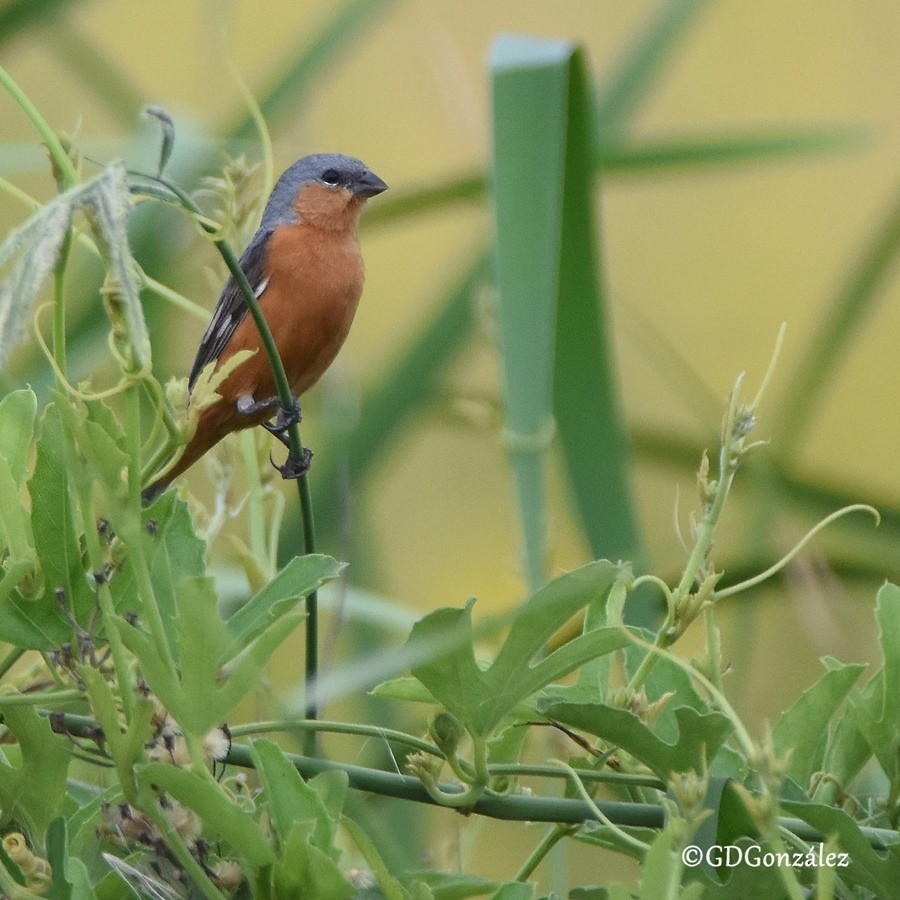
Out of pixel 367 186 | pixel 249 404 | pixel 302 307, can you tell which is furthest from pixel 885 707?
pixel 367 186

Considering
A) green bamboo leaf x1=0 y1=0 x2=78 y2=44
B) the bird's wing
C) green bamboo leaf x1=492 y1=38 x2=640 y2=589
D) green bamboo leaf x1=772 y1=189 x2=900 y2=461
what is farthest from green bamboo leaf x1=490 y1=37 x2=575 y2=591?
green bamboo leaf x1=0 y1=0 x2=78 y2=44

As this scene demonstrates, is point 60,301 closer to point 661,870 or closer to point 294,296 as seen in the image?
point 661,870

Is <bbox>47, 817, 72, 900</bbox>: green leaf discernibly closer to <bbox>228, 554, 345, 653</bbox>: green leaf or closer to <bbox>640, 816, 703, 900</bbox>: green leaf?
<bbox>228, 554, 345, 653</bbox>: green leaf

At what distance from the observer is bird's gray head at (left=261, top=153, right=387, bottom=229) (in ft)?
5.98

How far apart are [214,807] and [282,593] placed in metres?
0.11

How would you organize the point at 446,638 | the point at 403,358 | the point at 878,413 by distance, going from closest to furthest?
1. the point at 446,638
2. the point at 403,358
3. the point at 878,413

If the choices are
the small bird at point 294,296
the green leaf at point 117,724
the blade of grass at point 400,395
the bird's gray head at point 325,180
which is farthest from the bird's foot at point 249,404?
the green leaf at point 117,724

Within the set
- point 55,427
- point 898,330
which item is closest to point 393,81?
point 898,330

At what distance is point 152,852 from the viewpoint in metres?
0.64

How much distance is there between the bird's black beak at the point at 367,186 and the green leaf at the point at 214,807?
1.28m

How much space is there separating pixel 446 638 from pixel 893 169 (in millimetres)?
3792

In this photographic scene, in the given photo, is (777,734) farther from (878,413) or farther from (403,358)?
(878,413)

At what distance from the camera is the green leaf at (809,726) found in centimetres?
74

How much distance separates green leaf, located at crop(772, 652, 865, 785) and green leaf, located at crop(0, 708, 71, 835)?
0.37 m
